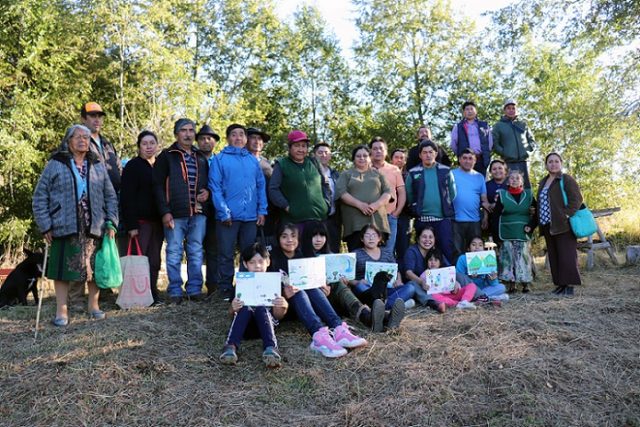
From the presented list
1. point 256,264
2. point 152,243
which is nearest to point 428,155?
point 256,264

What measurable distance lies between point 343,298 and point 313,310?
657 millimetres

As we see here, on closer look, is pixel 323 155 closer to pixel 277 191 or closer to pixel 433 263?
pixel 277 191

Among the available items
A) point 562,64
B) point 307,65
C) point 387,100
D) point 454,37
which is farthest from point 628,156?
point 307,65

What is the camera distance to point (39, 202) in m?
5.29

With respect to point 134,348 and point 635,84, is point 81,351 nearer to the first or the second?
point 134,348

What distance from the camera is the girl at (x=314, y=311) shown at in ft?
15.0

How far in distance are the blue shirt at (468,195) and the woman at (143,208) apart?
393 cm

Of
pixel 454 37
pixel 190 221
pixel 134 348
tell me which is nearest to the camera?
pixel 134 348

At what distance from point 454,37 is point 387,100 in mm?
3273

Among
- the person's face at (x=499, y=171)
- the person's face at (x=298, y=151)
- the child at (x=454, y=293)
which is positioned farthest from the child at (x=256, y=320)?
the person's face at (x=499, y=171)

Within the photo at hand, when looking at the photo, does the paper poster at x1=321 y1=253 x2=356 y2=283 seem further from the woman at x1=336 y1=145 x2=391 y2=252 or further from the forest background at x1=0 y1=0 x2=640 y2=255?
the forest background at x1=0 y1=0 x2=640 y2=255

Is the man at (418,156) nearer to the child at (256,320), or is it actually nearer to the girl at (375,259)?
the girl at (375,259)

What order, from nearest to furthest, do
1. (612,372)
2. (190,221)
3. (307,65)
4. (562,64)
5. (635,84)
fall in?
(612,372) → (190,221) → (635,84) → (562,64) → (307,65)

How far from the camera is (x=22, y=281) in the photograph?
684 centimetres
